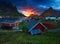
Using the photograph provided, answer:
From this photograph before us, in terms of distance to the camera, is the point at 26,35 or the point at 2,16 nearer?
the point at 26,35

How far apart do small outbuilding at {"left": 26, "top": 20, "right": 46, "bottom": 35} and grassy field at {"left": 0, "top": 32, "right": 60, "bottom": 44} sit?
28cm

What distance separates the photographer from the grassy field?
27.0 feet

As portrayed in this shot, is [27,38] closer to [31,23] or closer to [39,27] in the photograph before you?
[39,27]

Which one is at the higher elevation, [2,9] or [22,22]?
[2,9]

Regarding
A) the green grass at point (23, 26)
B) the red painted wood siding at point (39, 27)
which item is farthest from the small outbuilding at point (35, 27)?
the green grass at point (23, 26)

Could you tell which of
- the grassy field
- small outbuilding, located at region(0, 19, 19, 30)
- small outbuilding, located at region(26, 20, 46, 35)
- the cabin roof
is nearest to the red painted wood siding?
small outbuilding, located at region(26, 20, 46, 35)

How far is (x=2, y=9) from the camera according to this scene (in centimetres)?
954

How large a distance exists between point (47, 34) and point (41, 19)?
3.21 feet

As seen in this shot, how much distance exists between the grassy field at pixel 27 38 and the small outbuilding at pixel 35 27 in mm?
284

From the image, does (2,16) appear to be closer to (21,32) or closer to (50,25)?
(21,32)

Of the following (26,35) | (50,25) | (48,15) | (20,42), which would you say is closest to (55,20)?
(50,25)

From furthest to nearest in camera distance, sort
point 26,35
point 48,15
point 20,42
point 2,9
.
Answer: point 48,15
point 2,9
point 26,35
point 20,42

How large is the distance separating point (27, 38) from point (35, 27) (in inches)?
48.7

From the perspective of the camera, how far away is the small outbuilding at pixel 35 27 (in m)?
9.12
